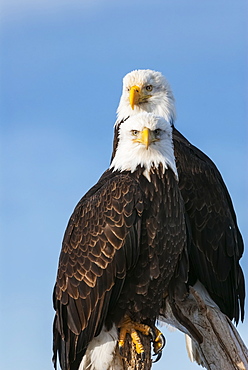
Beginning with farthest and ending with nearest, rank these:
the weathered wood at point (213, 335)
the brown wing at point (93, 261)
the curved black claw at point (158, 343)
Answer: the weathered wood at point (213, 335) → the curved black claw at point (158, 343) → the brown wing at point (93, 261)

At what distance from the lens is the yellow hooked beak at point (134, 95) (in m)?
8.22

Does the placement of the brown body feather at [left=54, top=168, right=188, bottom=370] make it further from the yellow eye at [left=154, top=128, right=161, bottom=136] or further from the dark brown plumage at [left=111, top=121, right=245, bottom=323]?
the dark brown plumage at [left=111, top=121, right=245, bottom=323]

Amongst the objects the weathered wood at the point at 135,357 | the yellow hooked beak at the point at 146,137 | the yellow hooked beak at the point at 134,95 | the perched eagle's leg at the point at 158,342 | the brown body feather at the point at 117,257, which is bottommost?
the weathered wood at the point at 135,357

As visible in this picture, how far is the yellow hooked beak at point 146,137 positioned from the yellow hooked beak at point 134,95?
0.99 metres

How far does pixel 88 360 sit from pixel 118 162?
1540 millimetres

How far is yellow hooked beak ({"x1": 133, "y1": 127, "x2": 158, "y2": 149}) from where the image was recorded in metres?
7.17

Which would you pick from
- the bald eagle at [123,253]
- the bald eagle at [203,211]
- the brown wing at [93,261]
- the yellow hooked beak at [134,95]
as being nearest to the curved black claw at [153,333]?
the bald eagle at [123,253]

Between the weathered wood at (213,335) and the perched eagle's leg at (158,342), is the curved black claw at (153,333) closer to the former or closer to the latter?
the perched eagle's leg at (158,342)

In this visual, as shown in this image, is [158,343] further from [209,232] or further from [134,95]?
[134,95]

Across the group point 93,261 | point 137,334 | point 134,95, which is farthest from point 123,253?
point 134,95

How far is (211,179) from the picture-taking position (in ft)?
26.7

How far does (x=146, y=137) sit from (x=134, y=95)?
3.81 ft

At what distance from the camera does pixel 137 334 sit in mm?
7211

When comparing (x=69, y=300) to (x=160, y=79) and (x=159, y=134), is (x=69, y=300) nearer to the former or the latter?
(x=159, y=134)
